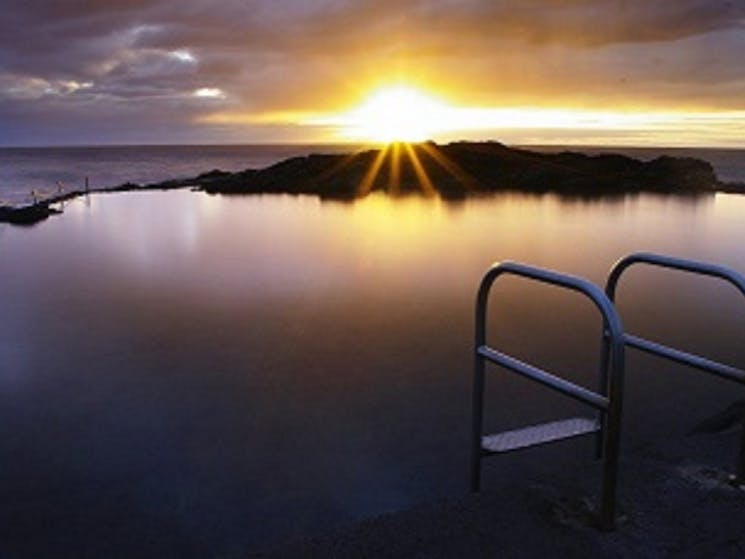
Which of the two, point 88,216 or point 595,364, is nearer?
point 595,364

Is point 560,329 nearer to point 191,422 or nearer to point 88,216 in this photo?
point 191,422

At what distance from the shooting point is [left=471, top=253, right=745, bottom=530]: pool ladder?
307 centimetres

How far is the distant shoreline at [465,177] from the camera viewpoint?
3175 centimetres

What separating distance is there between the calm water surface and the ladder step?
1.86 ft

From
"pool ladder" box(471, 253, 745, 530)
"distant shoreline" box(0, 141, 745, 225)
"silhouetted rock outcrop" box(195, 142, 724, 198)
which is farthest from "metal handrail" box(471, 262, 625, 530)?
"silhouetted rock outcrop" box(195, 142, 724, 198)

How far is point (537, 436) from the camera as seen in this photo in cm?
367

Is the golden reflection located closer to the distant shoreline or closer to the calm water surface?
the distant shoreline

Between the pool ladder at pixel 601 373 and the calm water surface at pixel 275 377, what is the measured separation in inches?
25.2

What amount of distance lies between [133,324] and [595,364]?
6330 mm

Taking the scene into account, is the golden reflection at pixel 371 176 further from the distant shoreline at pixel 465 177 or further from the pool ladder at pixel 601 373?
the pool ladder at pixel 601 373

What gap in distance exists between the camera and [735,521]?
10.9 feet

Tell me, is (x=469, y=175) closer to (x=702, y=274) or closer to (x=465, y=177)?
(x=465, y=177)

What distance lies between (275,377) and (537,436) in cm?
476

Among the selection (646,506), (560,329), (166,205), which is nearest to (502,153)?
(166,205)
